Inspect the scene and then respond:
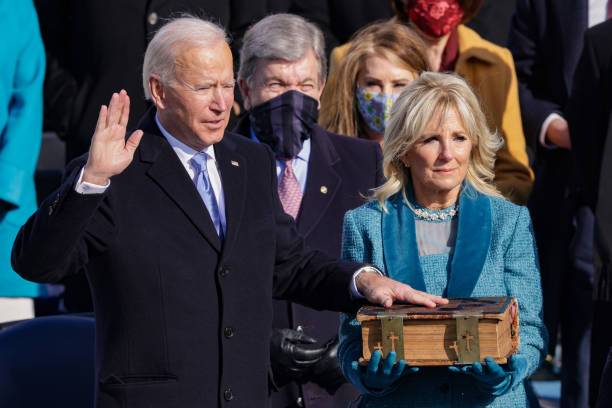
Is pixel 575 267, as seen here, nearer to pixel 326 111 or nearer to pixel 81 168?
pixel 326 111

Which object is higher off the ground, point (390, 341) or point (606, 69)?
point (606, 69)

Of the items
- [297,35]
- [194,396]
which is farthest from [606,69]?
[194,396]

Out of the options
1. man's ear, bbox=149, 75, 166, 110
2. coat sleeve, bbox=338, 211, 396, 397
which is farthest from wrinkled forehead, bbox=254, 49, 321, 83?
man's ear, bbox=149, 75, 166, 110

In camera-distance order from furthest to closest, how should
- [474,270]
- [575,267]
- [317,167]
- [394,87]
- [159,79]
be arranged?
1. [575,267]
2. [394,87]
3. [317,167]
4. [474,270]
5. [159,79]

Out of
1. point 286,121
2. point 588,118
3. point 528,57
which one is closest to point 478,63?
point 528,57

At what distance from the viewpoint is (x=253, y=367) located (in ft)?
13.4

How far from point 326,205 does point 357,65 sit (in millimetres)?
871

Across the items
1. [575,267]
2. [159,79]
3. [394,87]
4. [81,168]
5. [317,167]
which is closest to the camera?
[81,168]

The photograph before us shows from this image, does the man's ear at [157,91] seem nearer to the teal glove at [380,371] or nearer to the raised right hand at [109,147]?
the raised right hand at [109,147]

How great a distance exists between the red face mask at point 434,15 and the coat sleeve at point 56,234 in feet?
9.50

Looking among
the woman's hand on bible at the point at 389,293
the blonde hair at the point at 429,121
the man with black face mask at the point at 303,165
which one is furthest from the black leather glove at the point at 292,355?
the woman's hand on bible at the point at 389,293

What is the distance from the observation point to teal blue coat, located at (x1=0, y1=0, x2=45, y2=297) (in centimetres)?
587

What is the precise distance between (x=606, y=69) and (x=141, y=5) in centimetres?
213

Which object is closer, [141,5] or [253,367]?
[253,367]
